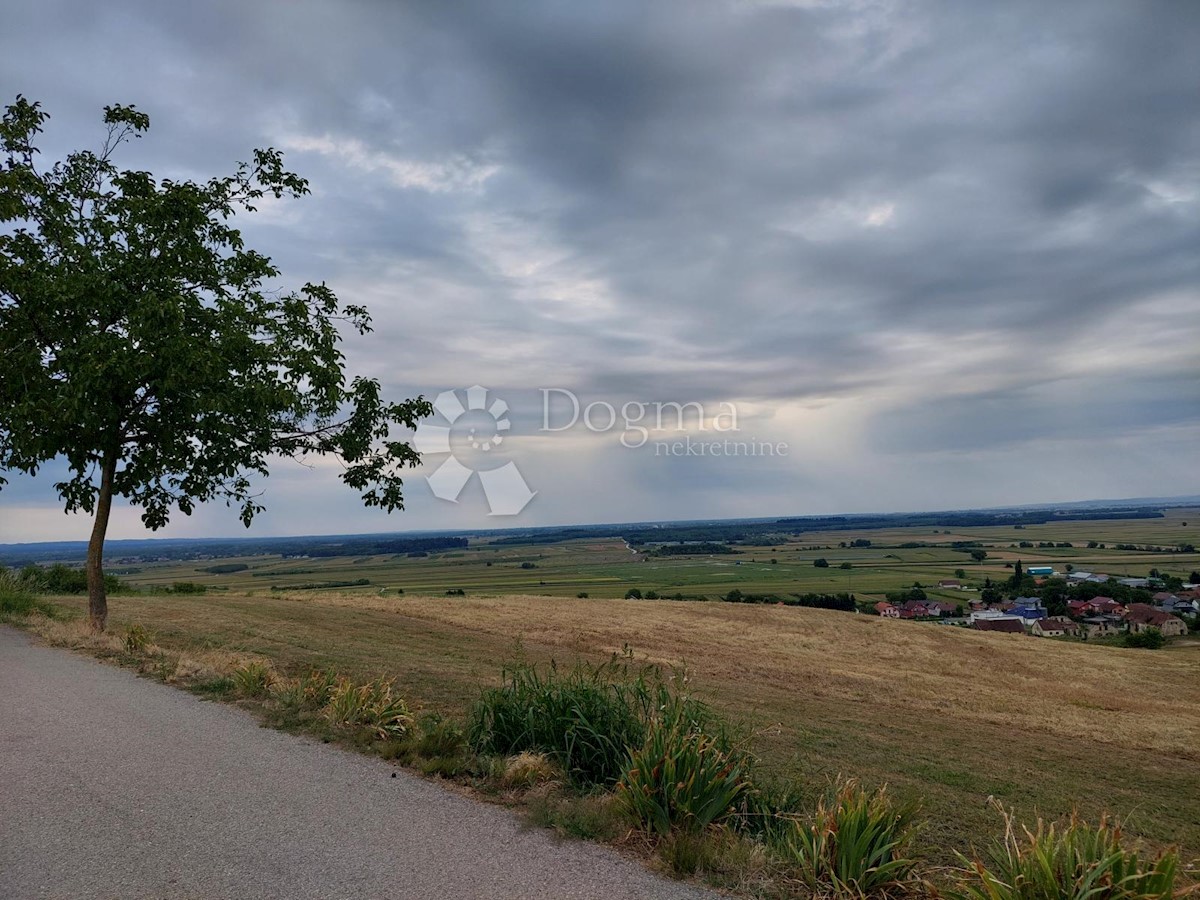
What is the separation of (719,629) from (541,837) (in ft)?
94.2

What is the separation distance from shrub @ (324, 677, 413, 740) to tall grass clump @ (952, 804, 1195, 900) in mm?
5494

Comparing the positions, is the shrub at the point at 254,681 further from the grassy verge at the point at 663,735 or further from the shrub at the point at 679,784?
the shrub at the point at 679,784

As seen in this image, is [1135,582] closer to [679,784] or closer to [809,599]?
[809,599]

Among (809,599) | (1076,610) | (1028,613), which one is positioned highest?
(809,599)

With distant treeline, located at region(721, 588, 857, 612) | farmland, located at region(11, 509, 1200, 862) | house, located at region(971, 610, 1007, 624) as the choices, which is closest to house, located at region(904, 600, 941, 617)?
house, located at region(971, 610, 1007, 624)

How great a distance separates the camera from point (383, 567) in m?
99.1

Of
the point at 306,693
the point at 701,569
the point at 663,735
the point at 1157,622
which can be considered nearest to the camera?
the point at 663,735

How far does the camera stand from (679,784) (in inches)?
203

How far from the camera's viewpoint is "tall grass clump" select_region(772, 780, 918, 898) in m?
4.38

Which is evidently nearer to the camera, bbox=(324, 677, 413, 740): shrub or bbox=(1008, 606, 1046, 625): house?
bbox=(324, 677, 413, 740): shrub

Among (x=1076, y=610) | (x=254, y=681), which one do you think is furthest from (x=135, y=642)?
(x=1076, y=610)

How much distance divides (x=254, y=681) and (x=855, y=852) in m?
7.92

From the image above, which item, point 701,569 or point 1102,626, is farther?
point 701,569

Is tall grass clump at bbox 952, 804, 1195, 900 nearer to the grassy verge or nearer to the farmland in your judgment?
the grassy verge
